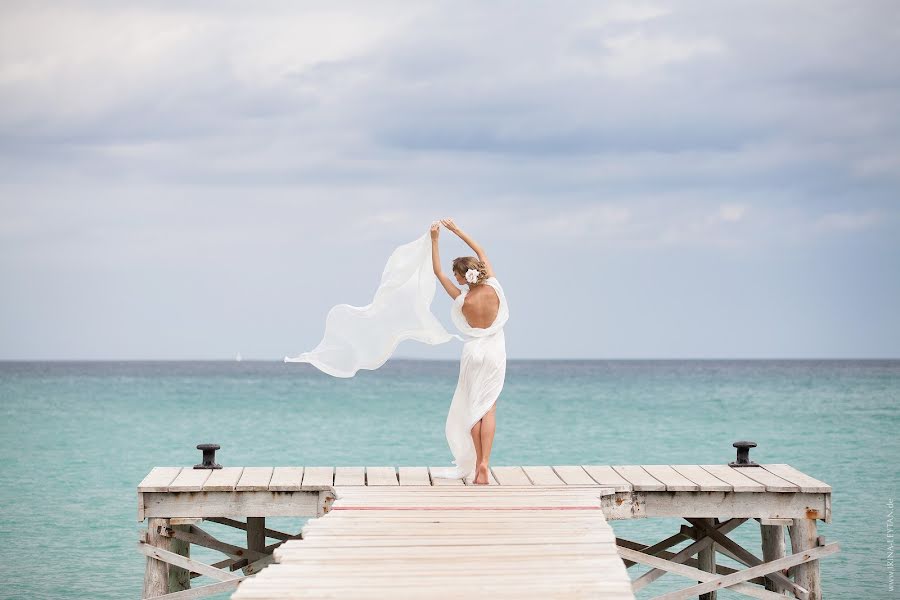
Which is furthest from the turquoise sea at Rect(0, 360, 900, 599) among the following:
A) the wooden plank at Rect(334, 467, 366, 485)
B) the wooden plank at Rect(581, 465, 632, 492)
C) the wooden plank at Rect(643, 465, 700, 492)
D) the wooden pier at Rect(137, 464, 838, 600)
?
the wooden plank at Rect(643, 465, 700, 492)

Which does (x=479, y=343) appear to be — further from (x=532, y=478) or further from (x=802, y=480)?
(x=802, y=480)

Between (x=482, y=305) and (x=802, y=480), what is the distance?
294 cm

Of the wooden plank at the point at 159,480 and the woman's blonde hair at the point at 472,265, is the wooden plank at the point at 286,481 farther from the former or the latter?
the woman's blonde hair at the point at 472,265

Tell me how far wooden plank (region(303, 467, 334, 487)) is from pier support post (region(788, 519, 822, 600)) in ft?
12.1

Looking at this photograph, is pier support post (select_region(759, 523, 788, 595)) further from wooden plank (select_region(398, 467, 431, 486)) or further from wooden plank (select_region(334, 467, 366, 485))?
wooden plank (select_region(334, 467, 366, 485))

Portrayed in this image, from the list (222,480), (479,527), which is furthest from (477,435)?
(479,527)

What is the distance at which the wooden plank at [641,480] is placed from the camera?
30.2 feet

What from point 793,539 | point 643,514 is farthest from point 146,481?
point 793,539

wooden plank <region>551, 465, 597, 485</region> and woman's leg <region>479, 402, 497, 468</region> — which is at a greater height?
woman's leg <region>479, 402, 497, 468</region>

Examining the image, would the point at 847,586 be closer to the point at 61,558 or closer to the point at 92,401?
the point at 61,558

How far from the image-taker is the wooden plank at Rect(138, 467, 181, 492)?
9103 mm

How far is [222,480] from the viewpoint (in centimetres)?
935

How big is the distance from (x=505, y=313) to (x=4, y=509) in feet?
49.2

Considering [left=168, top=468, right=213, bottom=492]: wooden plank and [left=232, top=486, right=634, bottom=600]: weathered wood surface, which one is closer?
[left=232, top=486, right=634, bottom=600]: weathered wood surface
